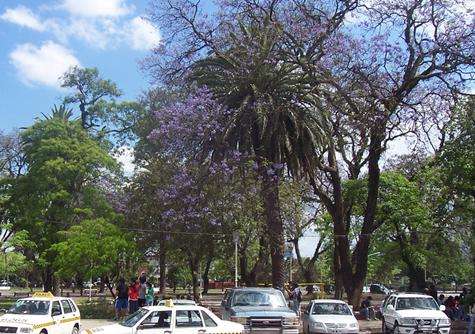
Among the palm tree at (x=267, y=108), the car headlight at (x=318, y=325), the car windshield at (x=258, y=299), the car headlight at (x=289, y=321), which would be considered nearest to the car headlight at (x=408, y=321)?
the car headlight at (x=318, y=325)

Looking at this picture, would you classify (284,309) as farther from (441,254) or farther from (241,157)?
(441,254)

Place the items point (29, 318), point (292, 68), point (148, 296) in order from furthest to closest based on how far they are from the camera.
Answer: point (292, 68), point (148, 296), point (29, 318)

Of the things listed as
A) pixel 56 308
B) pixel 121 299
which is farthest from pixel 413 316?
pixel 121 299

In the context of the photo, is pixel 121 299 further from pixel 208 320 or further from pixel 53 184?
pixel 53 184

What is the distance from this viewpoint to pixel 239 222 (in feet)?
99.9

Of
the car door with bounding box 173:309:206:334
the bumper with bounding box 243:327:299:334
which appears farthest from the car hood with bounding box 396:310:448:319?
the car door with bounding box 173:309:206:334

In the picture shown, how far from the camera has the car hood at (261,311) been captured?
58.4 ft

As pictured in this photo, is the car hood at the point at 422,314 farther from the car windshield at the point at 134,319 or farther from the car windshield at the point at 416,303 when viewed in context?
the car windshield at the point at 134,319

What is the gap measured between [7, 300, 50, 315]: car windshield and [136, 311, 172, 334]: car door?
537cm

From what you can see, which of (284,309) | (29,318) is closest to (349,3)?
(284,309)

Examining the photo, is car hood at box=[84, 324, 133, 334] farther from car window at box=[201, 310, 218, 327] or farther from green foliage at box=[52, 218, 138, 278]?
green foliage at box=[52, 218, 138, 278]

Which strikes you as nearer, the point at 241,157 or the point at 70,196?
the point at 241,157

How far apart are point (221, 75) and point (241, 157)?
402cm

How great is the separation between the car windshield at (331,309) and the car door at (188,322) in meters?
7.90
